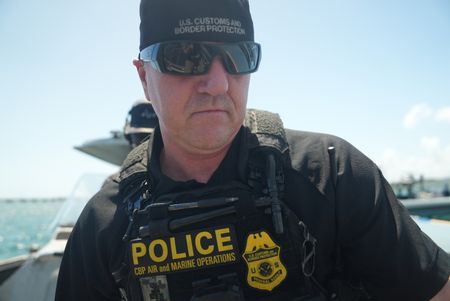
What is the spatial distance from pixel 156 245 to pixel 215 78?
74 centimetres

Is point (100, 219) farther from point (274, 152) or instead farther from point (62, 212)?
point (62, 212)

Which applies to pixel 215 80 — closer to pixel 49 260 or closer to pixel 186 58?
pixel 186 58

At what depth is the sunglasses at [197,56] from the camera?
140cm

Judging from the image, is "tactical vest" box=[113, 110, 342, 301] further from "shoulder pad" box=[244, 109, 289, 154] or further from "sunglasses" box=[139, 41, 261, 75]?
"sunglasses" box=[139, 41, 261, 75]

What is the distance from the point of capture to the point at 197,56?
1.40 meters

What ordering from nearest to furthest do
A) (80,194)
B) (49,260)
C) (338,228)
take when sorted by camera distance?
(338,228)
(49,260)
(80,194)

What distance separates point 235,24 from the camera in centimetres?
142

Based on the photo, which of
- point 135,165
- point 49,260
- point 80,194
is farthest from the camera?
point 80,194

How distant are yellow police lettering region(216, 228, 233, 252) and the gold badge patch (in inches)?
3.5

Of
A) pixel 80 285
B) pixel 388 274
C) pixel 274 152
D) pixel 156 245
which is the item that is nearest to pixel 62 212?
pixel 80 285

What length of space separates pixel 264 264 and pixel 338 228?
0.33 metres

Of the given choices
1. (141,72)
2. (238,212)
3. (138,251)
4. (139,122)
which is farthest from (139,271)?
(139,122)

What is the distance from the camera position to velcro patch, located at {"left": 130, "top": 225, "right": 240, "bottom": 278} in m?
1.37

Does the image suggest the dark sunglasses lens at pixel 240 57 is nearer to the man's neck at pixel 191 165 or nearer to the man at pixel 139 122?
the man's neck at pixel 191 165
